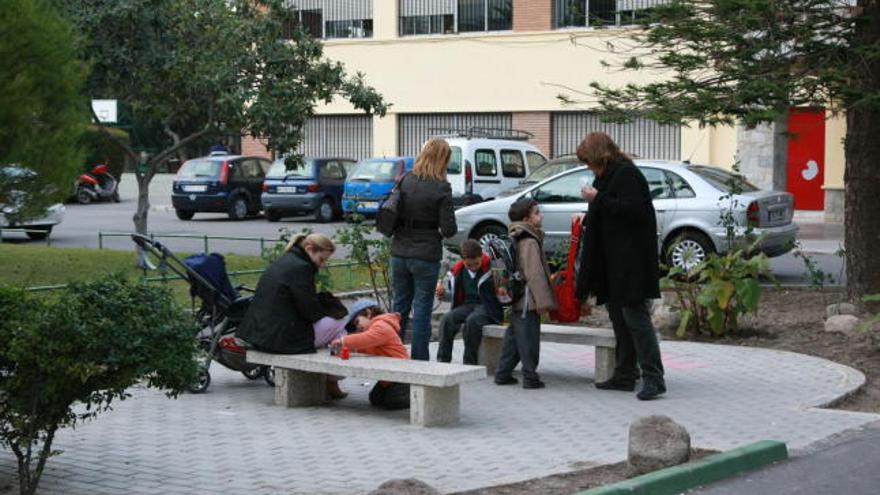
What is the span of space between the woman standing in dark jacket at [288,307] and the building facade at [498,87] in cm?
2292

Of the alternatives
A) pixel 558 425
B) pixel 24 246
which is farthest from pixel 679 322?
pixel 24 246

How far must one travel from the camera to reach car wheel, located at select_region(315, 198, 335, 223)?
33.3 meters

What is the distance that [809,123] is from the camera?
32.9m

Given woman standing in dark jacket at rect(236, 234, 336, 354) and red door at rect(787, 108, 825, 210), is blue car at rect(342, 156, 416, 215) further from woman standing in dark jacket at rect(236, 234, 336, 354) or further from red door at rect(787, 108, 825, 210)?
woman standing in dark jacket at rect(236, 234, 336, 354)

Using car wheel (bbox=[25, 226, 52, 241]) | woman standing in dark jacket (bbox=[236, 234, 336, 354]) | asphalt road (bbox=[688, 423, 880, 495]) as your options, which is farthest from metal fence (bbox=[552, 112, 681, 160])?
asphalt road (bbox=[688, 423, 880, 495])

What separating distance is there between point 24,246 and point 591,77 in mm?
16113

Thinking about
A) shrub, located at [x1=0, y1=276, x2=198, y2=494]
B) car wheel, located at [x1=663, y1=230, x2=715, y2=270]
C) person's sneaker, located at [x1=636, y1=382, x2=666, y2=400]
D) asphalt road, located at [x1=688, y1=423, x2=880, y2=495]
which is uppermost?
shrub, located at [x1=0, y1=276, x2=198, y2=494]

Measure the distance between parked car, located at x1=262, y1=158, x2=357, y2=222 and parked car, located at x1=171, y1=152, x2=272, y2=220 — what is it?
123 centimetres

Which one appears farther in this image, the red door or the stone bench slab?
the red door

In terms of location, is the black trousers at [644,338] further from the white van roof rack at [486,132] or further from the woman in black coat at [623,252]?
the white van roof rack at [486,132]

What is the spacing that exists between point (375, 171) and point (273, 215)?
11.4 ft

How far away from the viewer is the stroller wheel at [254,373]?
11188 mm

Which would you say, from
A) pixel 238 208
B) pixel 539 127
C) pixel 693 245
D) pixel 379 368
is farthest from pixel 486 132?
pixel 379 368

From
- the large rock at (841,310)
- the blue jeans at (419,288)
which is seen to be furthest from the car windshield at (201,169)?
the blue jeans at (419,288)
